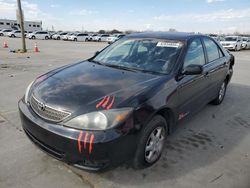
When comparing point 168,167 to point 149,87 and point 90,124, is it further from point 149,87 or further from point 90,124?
point 90,124

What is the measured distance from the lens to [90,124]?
214 cm

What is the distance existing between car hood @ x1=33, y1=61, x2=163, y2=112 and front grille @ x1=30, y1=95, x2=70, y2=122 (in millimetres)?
46

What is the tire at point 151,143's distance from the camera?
2.43 metres

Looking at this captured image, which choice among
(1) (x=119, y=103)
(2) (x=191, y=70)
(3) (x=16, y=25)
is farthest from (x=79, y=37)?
(1) (x=119, y=103)

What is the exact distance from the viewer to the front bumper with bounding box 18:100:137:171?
2.10 metres

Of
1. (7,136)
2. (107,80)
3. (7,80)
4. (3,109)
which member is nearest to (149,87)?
(107,80)

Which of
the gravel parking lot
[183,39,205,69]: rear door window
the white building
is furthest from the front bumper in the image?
the white building

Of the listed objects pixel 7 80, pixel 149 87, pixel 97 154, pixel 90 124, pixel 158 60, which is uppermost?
pixel 158 60

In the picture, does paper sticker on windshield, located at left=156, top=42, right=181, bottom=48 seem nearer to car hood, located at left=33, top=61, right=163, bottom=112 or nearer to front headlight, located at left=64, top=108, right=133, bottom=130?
car hood, located at left=33, top=61, right=163, bottom=112

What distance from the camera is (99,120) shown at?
214 centimetres

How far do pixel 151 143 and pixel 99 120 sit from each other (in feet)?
2.77

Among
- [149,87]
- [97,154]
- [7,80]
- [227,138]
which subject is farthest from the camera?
[7,80]

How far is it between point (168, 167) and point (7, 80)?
6.00 meters

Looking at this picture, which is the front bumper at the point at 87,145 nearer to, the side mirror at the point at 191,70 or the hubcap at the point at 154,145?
the hubcap at the point at 154,145
